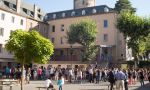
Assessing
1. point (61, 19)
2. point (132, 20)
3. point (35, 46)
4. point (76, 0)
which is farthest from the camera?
point (76, 0)

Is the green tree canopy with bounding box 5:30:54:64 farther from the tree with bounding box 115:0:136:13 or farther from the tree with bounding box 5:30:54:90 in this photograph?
the tree with bounding box 115:0:136:13

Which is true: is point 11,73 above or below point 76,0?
below

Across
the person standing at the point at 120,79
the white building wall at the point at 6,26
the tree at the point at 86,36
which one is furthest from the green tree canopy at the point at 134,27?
the person standing at the point at 120,79

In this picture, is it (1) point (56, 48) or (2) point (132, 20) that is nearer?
(2) point (132, 20)

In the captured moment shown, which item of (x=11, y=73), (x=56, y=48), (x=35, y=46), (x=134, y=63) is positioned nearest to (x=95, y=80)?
(x=11, y=73)

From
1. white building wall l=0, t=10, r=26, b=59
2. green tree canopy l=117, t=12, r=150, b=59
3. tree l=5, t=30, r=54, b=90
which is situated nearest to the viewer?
tree l=5, t=30, r=54, b=90

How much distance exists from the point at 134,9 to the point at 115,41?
39.3ft

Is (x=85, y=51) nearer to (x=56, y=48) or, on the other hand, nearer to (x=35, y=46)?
(x=56, y=48)

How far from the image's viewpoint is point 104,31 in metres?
55.4

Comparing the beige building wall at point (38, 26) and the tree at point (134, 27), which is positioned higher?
the beige building wall at point (38, 26)

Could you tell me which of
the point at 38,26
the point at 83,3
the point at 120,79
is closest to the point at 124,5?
the point at 83,3

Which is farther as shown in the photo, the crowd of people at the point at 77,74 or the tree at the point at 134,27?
the tree at the point at 134,27

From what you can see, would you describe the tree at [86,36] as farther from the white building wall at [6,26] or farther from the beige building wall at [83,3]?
the beige building wall at [83,3]

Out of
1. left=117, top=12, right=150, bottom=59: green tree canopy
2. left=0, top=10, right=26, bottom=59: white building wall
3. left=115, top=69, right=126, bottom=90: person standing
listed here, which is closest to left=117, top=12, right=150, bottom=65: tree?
left=117, top=12, right=150, bottom=59: green tree canopy
